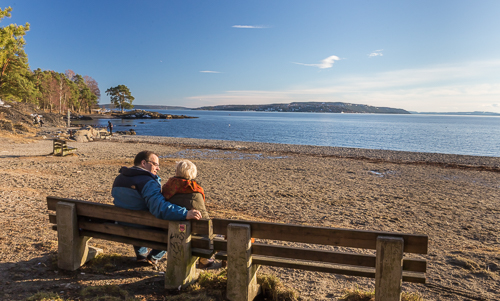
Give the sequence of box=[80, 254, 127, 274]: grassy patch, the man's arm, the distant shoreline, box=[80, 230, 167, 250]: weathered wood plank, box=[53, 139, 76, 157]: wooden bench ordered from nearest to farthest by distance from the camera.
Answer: the man's arm, box=[80, 230, 167, 250]: weathered wood plank, box=[80, 254, 127, 274]: grassy patch, box=[53, 139, 76, 157]: wooden bench, the distant shoreline

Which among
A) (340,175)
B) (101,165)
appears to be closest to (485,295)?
(340,175)

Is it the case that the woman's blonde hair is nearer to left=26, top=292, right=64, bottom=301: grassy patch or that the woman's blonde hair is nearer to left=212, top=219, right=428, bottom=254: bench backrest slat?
left=212, top=219, right=428, bottom=254: bench backrest slat

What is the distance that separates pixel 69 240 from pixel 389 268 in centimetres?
386

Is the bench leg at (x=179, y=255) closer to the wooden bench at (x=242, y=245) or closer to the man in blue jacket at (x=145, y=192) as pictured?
the wooden bench at (x=242, y=245)

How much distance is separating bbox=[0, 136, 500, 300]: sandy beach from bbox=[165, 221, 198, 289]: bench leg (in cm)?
26

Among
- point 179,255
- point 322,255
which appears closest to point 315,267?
point 322,255

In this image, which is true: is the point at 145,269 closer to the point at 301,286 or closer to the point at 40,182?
the point at 301,286

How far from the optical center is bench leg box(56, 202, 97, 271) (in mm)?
3924

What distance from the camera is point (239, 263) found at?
334 cm

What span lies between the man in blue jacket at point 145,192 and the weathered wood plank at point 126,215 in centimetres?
9

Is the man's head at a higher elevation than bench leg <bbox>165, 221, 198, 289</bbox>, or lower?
higher

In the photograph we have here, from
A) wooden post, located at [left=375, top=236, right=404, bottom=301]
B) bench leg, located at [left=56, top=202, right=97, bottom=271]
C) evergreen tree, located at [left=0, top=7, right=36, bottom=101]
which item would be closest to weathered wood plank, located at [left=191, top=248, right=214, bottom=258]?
bench leg, located at [left=56, top=202, right=97, bottom=271]

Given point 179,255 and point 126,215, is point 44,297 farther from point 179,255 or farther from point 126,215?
point 179,255

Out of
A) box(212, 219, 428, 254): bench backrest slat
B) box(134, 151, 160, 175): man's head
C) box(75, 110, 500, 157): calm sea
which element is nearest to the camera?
box(212, 219, 428, 254): bench backrest slat
